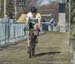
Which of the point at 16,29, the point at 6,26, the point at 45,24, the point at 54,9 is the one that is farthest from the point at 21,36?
the point at 54,9

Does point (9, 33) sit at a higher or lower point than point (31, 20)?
lower

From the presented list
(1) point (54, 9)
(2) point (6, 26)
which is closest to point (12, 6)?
(1) point (54, 9)

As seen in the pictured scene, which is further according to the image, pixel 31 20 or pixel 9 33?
pixel 9 33

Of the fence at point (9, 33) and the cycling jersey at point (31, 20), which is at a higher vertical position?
the cycling jersey at point (31, 20)

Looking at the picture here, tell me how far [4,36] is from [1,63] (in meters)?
7.45

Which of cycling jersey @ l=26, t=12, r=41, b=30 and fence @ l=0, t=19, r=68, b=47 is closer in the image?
cycling jersey @ l=26, t=12, r=41, b=30

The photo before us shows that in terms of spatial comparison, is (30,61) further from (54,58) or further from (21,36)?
(21,36)

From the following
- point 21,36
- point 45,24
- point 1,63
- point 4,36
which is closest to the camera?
point 1,63

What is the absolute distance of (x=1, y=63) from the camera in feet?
40.5

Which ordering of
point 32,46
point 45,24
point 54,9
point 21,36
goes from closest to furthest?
point 32,46, point 21,36, point 45,24, point 54,9

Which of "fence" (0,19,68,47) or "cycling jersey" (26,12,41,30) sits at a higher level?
"cycling jersey" (26,12,41,30)

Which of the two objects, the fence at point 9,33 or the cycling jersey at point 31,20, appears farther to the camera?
the fence at point 9,33

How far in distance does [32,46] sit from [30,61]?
0.93 metres

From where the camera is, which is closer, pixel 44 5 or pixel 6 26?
pixel 6 26
